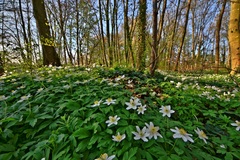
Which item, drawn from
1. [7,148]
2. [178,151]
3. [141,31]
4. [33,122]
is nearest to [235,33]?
[141,31]

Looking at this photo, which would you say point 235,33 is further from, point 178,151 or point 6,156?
point 6,156

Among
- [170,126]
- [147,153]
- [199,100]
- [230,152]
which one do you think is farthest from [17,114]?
[199,100]

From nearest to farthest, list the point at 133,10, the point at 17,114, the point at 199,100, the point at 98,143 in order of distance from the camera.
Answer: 1. the point at 98,143
2. the point at 17,114
3. the point at 199,100
4. the point at 133,10

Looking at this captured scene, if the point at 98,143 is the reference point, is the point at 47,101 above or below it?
above

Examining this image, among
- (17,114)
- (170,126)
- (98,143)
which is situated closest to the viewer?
(98,143)

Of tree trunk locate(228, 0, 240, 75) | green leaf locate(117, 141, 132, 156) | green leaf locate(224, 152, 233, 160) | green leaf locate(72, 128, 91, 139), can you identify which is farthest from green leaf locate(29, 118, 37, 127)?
tree trunk locate(228, 0, 240, 75)

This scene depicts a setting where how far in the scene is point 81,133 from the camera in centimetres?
133

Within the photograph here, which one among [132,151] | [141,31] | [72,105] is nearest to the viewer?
[132,151]

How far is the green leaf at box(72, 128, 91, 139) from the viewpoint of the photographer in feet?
4.29

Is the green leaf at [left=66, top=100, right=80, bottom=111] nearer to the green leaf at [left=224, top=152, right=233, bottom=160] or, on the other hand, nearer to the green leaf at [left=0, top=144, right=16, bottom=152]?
the green leaf at [left=0, top=144, right=16, bottom=152]

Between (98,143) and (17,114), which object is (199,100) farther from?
(17,114)

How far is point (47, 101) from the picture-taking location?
76.4 inches

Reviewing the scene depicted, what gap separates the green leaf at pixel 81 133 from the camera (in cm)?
131

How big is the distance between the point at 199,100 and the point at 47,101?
197 centimetres
